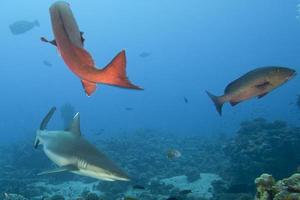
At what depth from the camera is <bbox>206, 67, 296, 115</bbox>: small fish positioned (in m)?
4.03

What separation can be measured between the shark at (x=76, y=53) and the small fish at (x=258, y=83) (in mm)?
2699

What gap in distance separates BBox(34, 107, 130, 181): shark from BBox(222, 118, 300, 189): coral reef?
1049 cm

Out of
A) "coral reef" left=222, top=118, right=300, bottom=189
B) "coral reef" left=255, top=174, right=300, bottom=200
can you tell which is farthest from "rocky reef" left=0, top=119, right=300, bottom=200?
"coral reef" left=255, top=174, right=300, bottom=200

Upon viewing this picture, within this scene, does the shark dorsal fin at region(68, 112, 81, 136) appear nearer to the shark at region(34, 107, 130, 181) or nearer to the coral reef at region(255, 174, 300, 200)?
the shark at region(34, 107, 130, 181)

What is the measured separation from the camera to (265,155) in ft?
49.7

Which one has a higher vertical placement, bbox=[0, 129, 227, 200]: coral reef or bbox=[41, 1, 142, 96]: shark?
bbox=[0, 129, 227, 200]: coral reef

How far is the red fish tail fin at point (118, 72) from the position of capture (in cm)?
167

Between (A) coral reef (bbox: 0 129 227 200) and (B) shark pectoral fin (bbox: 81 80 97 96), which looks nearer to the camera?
(B) shark pectoral fin (bbox: 81 80 97 96)

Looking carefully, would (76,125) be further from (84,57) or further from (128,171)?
(128,171)

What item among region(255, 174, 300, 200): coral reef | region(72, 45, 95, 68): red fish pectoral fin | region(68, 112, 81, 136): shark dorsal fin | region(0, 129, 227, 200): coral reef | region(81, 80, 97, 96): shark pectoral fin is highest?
region(0, 129, 227, 200): coral reef

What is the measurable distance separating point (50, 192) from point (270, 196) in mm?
13473

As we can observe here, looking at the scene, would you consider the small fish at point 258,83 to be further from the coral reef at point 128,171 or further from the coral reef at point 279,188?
the coral reef at point 128,171

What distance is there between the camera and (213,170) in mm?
20703

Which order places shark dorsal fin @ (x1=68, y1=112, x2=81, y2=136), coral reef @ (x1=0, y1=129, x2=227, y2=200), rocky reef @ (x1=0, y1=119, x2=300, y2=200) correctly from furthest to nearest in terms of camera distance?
coral reef @ (x1=0, y1=129, x2=227, y2=200) < rocky reef @ (x1=0, y1=119, x2=300, y2=200) < shark dorsal fin @ (x1=68, y1=112, x2=81, y2=136)
